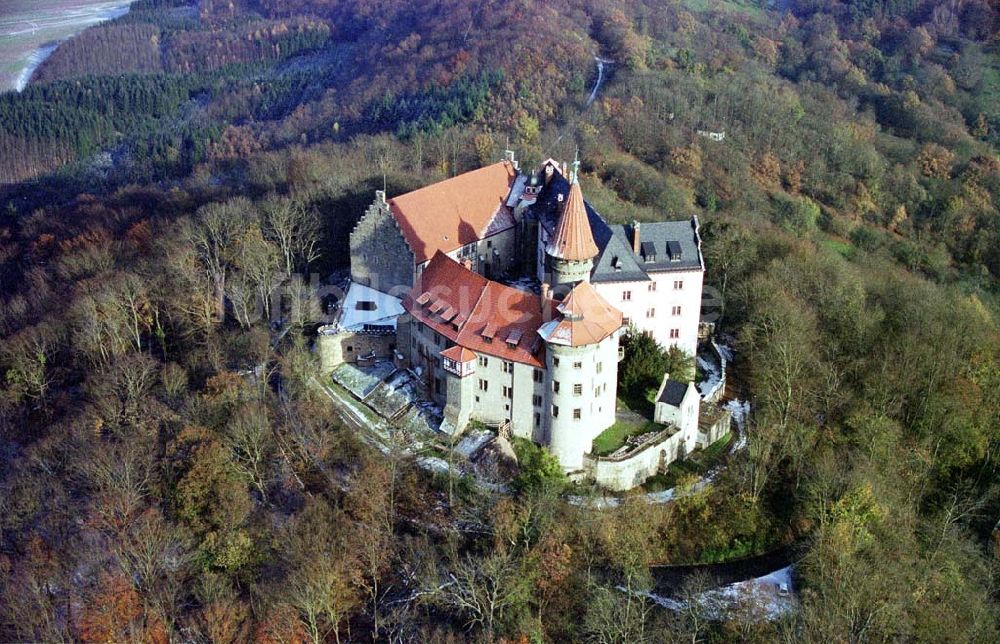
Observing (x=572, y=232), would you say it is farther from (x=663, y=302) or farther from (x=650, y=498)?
(x=650, y=498)

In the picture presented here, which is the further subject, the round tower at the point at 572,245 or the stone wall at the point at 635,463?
the round tower at the point at 572,245

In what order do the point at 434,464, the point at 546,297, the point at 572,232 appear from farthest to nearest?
the point at 572,232 < the point at 434,464 < the point at 546,297

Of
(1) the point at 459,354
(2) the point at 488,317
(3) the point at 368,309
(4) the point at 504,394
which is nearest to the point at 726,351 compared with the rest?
(4) the point at 504,394

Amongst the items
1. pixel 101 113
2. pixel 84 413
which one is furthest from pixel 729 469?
pixel 101 113

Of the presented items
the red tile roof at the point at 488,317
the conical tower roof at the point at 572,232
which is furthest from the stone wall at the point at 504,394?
the conical tower roof at the point at 572,232

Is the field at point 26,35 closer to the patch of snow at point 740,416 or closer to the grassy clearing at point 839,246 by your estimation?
the grassy clearing at point 839,246
